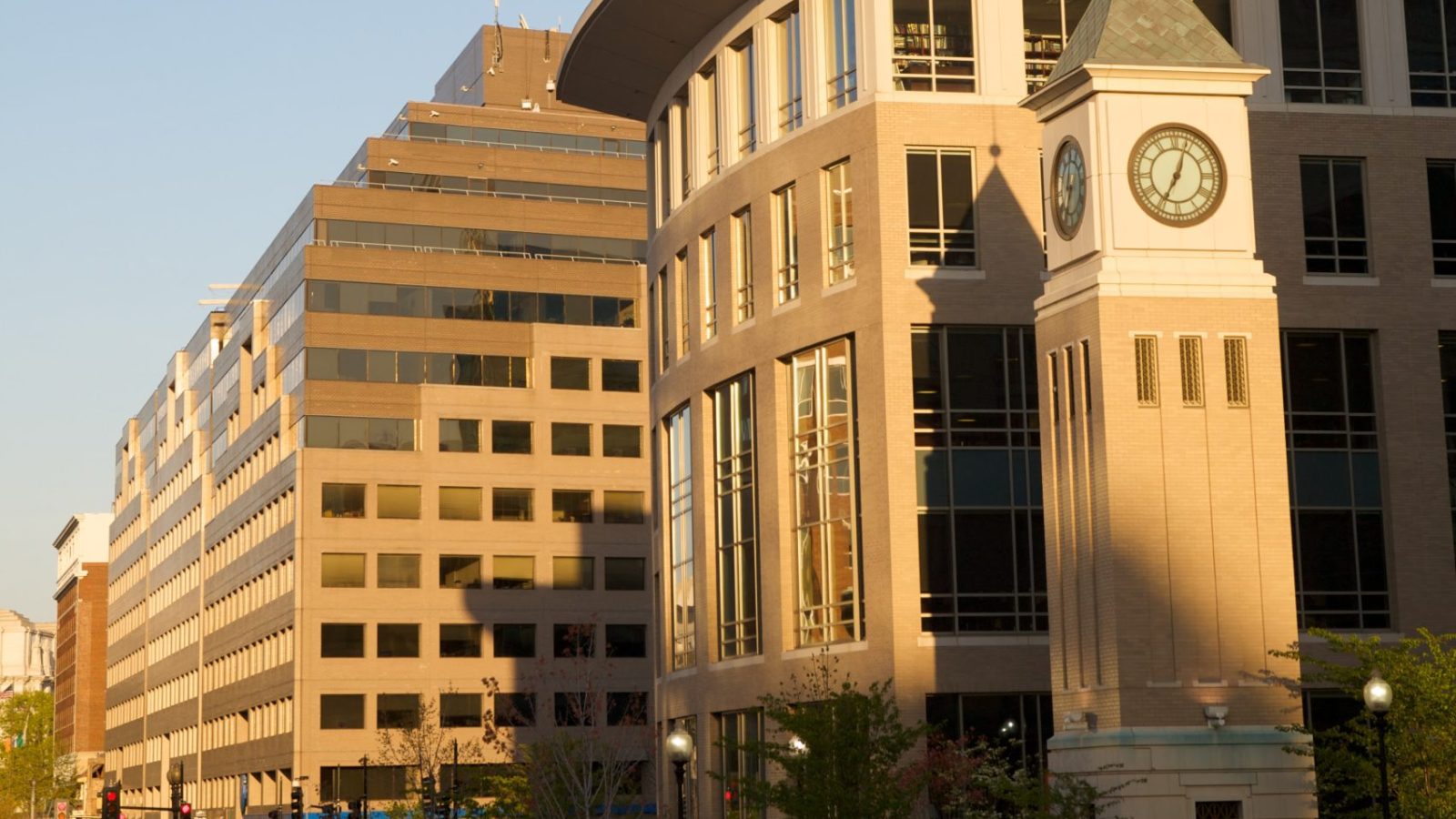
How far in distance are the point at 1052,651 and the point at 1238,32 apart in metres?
19.2

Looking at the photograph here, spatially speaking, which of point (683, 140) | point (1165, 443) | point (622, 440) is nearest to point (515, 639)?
point (622, 440)

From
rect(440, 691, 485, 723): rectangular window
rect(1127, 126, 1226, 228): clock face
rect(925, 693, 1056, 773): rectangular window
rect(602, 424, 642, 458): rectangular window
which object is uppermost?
rect(602, 424, 642, 458): rectangular window

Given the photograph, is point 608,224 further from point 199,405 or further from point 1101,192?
point 1101,192

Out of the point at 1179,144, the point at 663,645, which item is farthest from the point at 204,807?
the point at 1179,144

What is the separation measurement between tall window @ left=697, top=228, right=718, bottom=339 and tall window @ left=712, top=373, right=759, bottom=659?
1.92 meters

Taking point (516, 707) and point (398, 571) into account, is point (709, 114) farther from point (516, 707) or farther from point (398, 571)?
point (398, 571)

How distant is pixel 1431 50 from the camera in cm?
5225

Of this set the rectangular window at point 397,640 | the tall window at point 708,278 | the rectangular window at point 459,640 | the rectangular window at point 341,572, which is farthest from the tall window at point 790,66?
the rectangular window at point 341,572

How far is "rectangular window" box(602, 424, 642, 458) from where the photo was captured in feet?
358

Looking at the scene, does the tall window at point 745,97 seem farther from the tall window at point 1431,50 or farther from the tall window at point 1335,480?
the tall window at point 1431,50

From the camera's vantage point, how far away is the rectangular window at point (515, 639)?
346ft

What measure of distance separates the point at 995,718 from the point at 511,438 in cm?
6179

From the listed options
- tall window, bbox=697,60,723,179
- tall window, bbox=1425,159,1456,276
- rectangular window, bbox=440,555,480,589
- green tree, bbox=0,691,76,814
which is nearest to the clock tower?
tall window, bbox=1425,159,1456,276

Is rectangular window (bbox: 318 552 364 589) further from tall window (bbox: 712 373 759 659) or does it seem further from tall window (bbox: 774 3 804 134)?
tall window (bbox: 774 3 804 134)
